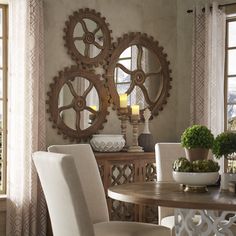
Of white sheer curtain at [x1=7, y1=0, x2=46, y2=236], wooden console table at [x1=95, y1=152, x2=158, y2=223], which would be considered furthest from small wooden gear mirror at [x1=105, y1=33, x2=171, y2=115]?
white sheer curtain at [x1=7, y1=0, x2=46, y2=236]

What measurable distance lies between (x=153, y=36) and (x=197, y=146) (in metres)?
3.05

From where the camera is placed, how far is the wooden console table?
5.04 metres

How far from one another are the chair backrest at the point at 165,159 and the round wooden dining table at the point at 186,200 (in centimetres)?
62

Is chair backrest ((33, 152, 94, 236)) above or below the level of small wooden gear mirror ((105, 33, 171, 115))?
below

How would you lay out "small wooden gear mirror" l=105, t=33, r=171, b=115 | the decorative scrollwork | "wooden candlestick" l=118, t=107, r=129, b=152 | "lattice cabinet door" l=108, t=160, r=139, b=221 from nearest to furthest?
1. "lattice cabinet door" l=108, t=160, r=139, b=221
2. the decorative scrollwork
3. "wooden candlestick" l=118, t=107, r=129, b=152
4. "small wooden gear mirror" l=105, t=33, r=171, b=115

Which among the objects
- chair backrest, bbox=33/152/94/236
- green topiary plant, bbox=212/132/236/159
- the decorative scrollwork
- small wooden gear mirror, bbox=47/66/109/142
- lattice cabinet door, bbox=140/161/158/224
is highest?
the decorative scrollwork

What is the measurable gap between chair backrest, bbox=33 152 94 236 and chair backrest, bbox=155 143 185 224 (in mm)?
1311

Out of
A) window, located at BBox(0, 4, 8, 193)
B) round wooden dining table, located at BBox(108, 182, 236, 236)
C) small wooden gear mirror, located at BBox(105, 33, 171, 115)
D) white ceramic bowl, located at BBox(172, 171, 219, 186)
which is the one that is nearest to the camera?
round wooden dining table, located at BBox(108, 182, 236, 236)

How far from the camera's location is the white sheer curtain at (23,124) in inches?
186

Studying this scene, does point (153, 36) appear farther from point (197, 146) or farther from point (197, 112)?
point (197, 146)

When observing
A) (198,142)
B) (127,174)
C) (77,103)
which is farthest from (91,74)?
(198,142)

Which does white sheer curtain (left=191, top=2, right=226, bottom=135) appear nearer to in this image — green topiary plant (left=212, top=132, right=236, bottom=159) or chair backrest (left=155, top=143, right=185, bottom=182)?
chair backrest (left=155, top=143, right=185, bottom=182)

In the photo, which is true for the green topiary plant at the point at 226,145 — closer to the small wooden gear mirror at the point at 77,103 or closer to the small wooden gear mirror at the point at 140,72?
the small wooden gear mirror at the point at 77,103

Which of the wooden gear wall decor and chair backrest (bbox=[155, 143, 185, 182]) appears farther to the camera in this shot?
the wooden gear wall decor
